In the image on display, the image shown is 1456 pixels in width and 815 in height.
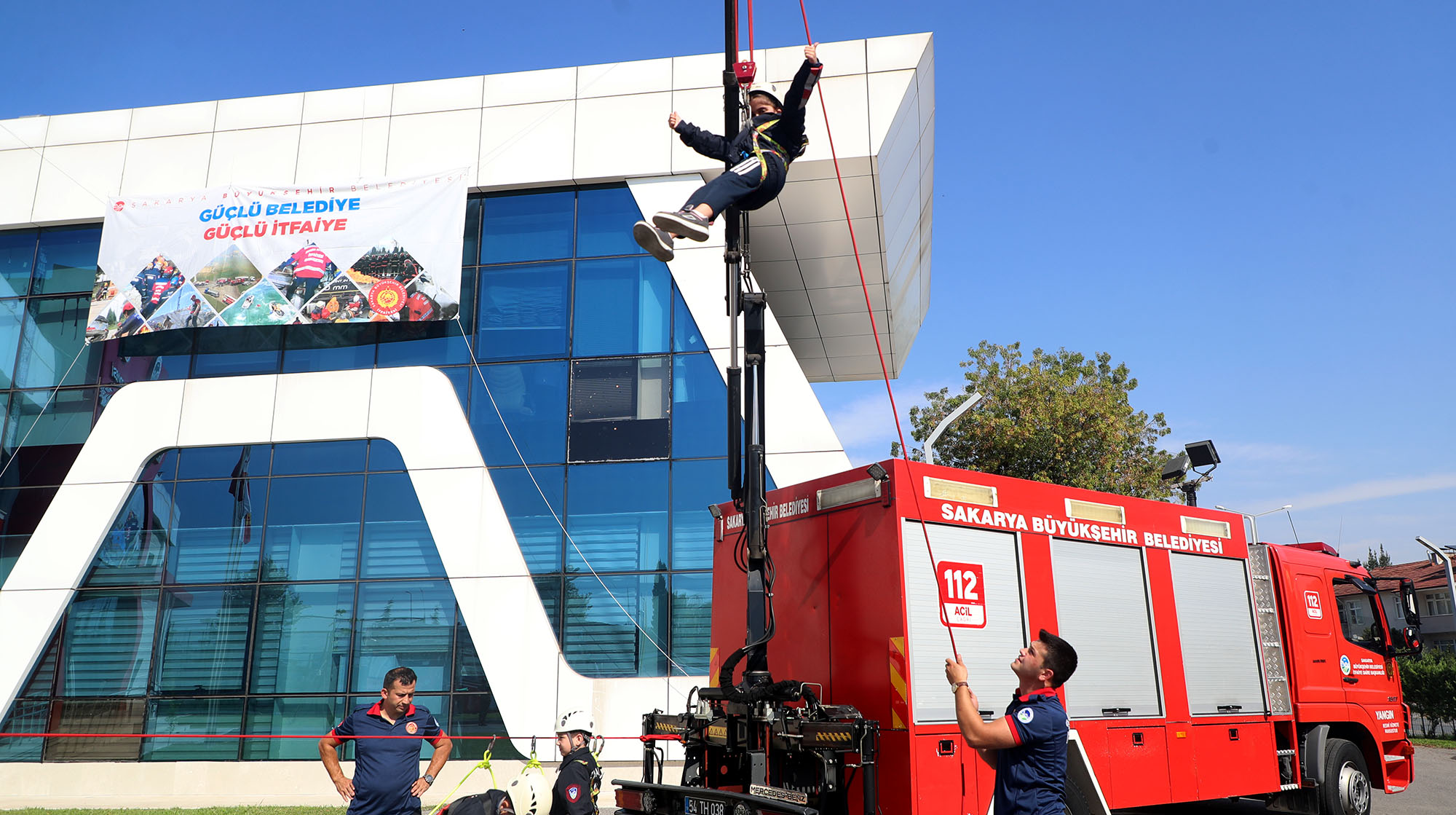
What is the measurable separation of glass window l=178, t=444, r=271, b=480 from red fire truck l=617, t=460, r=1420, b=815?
11290mm

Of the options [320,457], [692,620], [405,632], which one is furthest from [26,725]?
[692,620]

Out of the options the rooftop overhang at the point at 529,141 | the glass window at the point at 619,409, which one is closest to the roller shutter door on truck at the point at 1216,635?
the glass window at the point at 619,409

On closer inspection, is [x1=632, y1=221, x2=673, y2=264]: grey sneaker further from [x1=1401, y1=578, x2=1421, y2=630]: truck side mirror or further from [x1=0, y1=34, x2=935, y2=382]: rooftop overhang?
[x1=0, y1=34, x2=935, y2=382]: rooftop overhang

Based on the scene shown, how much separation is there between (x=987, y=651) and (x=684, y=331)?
409 inches

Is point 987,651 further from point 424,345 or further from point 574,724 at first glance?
point 424,345

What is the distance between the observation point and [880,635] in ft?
21.8

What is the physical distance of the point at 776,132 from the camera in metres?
6.98

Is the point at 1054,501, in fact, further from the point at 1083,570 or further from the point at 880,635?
the point at 880,635

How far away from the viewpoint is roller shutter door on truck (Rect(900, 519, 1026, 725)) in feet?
21.3

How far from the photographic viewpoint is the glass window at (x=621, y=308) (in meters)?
16.7

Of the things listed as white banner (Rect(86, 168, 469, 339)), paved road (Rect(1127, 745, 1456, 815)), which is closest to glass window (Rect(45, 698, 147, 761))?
white banner (Rect(86, 168, 469, 339))

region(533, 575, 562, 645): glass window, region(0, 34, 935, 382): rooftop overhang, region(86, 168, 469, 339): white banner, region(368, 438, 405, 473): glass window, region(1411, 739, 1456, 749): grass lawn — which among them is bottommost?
region(1411, 739, 1456, 749): grass lawn

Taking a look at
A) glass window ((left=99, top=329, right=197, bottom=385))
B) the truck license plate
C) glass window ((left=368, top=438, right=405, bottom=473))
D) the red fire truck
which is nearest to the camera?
the truck license plate

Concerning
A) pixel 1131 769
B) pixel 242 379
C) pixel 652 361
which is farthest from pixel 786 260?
pixel 1131 769
